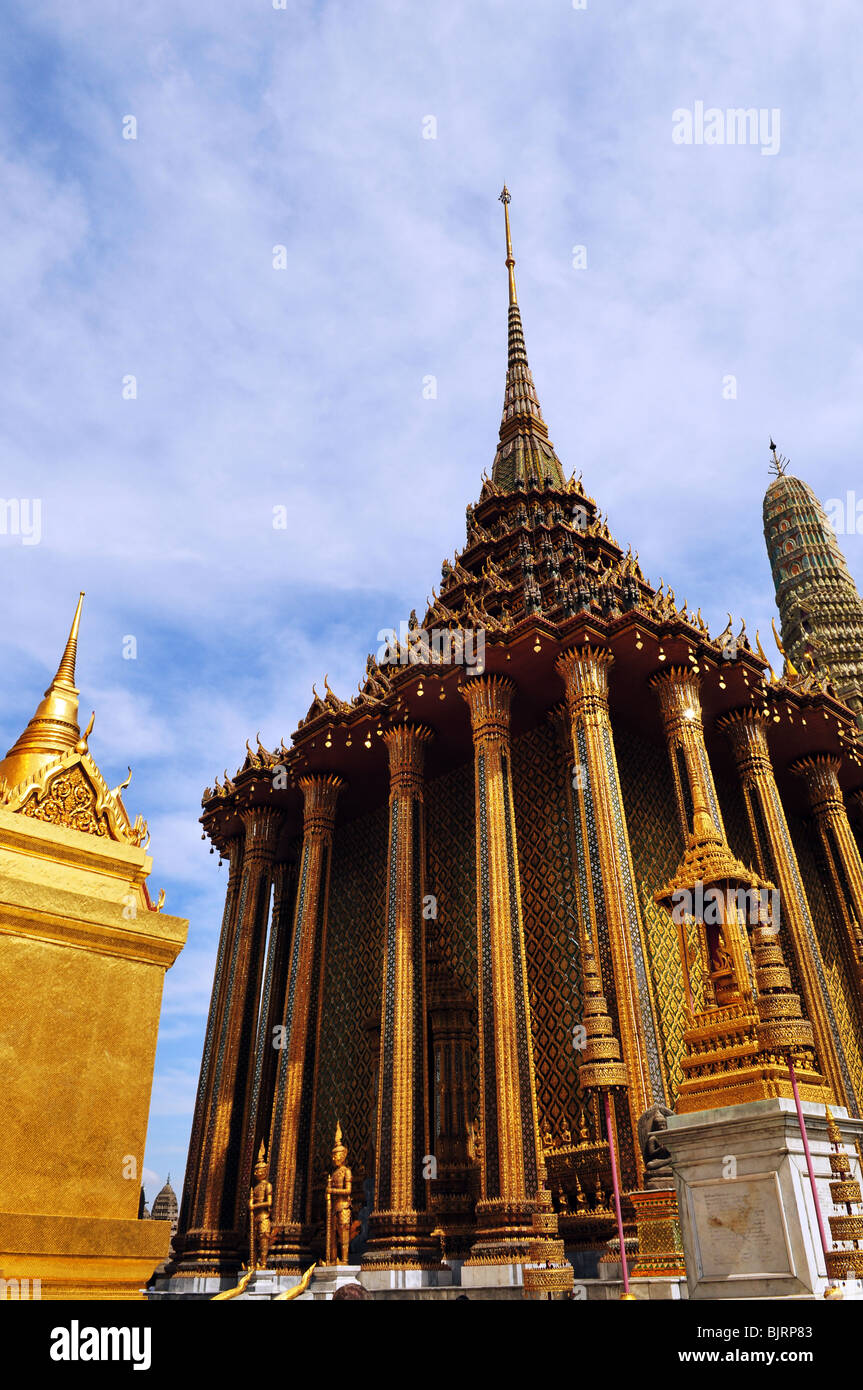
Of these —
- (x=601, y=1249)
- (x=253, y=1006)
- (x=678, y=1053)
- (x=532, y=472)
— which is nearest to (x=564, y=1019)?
(x=678, y=1053)

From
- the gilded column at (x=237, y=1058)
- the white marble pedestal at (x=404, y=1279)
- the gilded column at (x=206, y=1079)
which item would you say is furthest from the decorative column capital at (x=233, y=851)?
the white marble pedestal at (x=404, y=1279)

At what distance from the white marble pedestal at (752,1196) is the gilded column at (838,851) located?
52.3ft

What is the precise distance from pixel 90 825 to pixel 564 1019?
47.5 ft

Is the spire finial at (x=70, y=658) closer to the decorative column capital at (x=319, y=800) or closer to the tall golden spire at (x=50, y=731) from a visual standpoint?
the tall golden spire at (x=50, y=731)

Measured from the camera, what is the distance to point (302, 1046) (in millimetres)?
19078

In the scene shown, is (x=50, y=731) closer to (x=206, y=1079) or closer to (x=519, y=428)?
(x=206, y=1079)

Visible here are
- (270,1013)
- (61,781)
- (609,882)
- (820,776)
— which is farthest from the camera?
(820,776)

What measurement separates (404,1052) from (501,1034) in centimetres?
263

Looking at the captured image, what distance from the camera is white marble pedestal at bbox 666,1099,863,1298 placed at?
242 inches

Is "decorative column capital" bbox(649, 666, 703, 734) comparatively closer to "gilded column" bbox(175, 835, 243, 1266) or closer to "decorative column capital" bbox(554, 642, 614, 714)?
"decorative column capital" bbox(554, 642, 614, 714)

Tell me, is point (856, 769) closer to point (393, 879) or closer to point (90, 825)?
point (393, 879)

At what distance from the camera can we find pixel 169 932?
4.18 meters

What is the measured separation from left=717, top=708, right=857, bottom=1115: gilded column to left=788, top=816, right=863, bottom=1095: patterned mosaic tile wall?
93.2 inches

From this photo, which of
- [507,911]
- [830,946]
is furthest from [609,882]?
[830,946]
